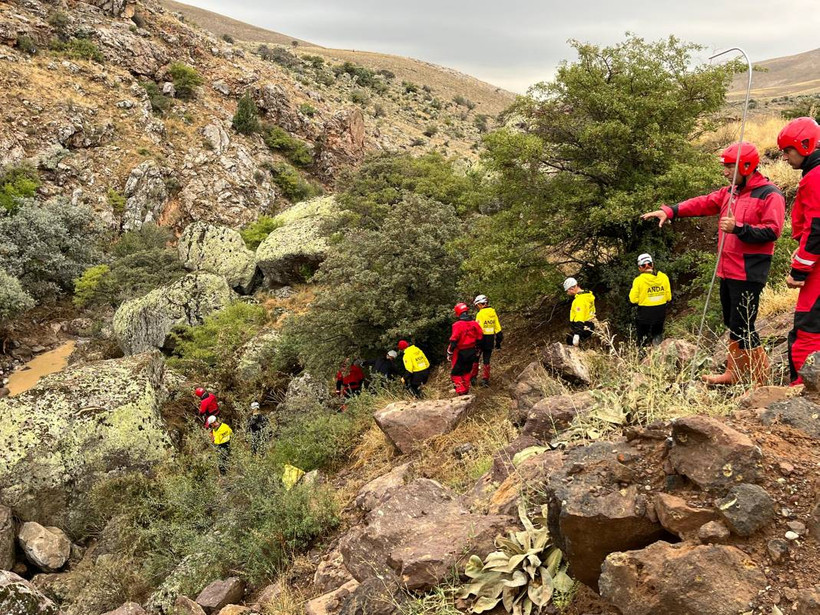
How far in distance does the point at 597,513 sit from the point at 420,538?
4.57 feet

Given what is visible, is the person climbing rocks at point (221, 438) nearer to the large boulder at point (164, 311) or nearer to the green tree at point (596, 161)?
the green tree at point (596, 161)

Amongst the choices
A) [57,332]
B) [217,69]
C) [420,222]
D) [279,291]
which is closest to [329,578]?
[420,222]

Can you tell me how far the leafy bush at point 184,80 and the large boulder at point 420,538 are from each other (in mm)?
33150

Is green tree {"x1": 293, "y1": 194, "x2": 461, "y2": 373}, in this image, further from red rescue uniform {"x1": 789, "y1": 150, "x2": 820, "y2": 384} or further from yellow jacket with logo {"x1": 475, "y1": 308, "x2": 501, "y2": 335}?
red rescue uniform {"x1": 789, "y1": 150, "x2": 820, "y2": 384}

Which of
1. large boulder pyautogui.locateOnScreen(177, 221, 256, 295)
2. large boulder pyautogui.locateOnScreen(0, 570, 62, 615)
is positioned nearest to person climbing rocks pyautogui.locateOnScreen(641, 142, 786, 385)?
large boulder pyautogui.locateOnScreen(0, 570, 62, 615)

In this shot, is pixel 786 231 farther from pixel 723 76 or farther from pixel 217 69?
pixel 217 69

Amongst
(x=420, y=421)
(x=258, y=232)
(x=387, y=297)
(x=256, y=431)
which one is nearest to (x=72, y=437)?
(x=256, y=431)

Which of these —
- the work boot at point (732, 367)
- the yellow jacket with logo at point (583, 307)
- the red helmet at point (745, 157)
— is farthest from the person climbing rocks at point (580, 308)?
the red helmet at point (745, 157)

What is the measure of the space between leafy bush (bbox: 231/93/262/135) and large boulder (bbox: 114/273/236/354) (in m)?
17.1

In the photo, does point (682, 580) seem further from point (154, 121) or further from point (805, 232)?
point (154, 121)

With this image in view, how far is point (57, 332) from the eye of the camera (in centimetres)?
2006

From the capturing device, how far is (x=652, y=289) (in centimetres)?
639

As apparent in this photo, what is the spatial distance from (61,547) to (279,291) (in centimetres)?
1087

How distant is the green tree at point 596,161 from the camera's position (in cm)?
782
